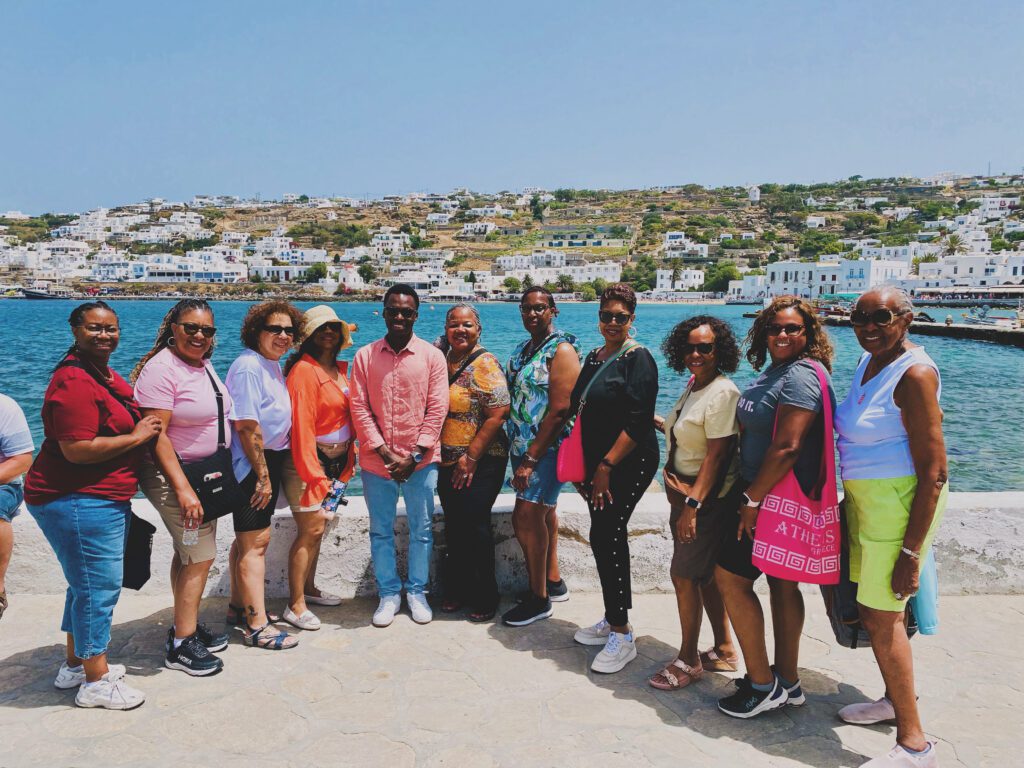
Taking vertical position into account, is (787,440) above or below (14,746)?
above

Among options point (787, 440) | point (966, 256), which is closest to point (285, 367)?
point (787, 440)

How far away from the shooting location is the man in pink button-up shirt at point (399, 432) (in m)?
3.34

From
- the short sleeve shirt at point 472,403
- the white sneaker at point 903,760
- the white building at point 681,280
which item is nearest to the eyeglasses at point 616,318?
the short sleeve shirt at point 472,403

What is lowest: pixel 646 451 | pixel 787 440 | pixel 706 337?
pixel 646 451

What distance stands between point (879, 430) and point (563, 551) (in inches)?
71.1

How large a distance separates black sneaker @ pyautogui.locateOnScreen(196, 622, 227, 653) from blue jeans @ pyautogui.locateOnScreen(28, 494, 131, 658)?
0.44 metres

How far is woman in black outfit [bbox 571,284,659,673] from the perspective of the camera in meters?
2.92

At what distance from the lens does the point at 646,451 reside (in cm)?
298

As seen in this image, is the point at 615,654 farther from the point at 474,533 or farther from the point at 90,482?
the point at 90,482

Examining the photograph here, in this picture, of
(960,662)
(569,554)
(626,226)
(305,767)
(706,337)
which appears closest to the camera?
(305,767)

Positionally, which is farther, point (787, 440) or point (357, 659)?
point (357, 659)

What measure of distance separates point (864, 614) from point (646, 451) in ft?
3.24

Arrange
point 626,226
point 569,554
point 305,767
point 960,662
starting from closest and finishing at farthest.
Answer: point 305,767 < point 960,662 < point 569,554 < point 626,226

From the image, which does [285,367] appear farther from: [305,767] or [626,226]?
[626,226]
